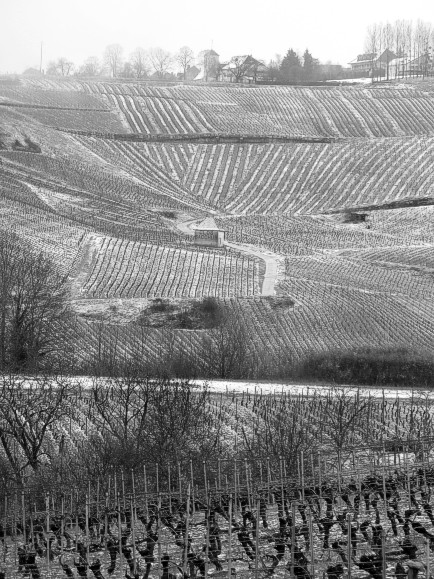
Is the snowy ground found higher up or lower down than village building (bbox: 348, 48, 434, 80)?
lower down

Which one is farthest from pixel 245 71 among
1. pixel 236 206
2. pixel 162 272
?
pixel 162 272

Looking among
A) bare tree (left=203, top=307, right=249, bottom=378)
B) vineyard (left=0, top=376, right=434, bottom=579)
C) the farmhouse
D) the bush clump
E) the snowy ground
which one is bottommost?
vineyard (left=0, top=376, right=434, bottom=579)

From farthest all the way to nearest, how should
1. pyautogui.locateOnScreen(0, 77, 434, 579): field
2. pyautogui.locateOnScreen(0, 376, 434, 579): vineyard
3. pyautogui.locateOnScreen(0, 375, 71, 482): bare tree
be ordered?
1. pyautogui.locateOnScreen(0, 375, 71, 482): bare tree
2. pyautogui.locateOnScreen(0, 77, 434, 579): field
3. pyautogui.locateOnScreen(0, 376, 434, 579): vineyard

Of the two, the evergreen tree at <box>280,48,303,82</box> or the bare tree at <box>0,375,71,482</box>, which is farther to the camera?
the evergreen tree at <box>280,48,303,82</box>

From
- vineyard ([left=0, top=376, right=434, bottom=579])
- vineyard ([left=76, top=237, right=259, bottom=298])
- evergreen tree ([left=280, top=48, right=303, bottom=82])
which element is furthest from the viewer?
evergreen tree ([left=280, top=48, right=303, bottom=82])

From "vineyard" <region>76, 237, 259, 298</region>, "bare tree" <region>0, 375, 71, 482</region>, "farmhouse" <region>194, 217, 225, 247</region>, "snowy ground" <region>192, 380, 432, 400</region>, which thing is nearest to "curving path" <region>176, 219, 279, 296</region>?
"vineyard" <region>76, 237, 259, 298</region>

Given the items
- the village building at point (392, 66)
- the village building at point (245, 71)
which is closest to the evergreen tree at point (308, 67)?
the village building at point (245, 71)

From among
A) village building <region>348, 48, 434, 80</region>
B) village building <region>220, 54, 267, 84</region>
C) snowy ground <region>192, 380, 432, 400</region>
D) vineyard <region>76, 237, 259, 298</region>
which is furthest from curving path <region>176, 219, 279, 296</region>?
village building <region>348, 48, 434, 80</region>

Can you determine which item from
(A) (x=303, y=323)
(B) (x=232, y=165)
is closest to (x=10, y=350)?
(A) (x=303, y=323)

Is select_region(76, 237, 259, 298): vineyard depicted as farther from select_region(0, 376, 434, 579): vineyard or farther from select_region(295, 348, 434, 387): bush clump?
select_region(0, 376, 434, 579): vineyard
